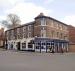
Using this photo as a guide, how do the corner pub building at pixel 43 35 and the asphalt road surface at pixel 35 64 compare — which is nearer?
the asphalt road surface at pixel 35 64

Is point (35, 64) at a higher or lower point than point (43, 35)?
lower

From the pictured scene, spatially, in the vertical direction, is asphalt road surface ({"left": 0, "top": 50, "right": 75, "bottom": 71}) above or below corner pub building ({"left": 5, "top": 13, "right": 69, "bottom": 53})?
below

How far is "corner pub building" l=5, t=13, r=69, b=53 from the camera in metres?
70.9

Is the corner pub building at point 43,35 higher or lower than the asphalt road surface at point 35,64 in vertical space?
higher

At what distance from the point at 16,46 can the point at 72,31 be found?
21.2 metres

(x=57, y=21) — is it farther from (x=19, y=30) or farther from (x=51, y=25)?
(x=19, y=30)

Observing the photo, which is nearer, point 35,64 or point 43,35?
point 35,64

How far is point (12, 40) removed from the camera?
299ft

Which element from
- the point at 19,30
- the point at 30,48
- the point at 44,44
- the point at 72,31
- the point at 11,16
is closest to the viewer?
the point at 44,44

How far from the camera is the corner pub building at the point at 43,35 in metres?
70.9

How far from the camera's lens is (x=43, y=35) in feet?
233

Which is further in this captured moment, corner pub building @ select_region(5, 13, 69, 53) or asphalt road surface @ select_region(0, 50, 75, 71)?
corner pub building @ select_region(5, 13, 69, 53)

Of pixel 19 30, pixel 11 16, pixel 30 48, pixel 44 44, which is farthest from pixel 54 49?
pixel 11 16

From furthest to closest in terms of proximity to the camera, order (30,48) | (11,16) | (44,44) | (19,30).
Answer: (11,16) < (19,30) < (30,48) < (44,44)
